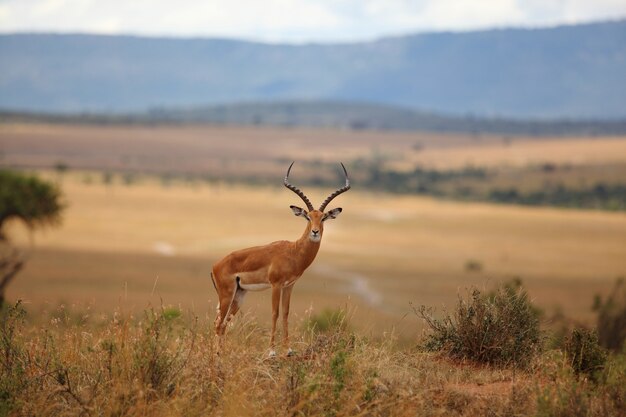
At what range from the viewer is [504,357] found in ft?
41.9

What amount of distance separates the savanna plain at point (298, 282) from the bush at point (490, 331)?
0.56ft

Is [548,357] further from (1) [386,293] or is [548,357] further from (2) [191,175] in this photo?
(2) [191,175]

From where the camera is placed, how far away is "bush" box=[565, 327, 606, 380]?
12.4m

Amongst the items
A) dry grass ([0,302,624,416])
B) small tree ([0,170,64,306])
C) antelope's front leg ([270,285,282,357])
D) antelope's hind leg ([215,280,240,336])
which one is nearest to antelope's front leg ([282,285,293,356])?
antelope's front leg ([270,285,282,357])

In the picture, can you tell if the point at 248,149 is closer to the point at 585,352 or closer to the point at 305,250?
the point at 305,250

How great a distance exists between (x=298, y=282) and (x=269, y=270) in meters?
40.5

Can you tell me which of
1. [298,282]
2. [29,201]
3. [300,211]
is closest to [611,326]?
[300,211]

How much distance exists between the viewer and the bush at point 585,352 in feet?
40.5

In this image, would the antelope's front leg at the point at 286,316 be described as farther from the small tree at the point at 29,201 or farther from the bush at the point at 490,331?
the small tree at the point at 29,201

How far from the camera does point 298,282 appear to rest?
175 feet

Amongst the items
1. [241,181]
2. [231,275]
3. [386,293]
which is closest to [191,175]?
[241,181]

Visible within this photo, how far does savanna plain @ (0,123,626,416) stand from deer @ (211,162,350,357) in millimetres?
281

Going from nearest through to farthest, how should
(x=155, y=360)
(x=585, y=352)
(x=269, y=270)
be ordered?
(x=155, y=360) < (x=585, y=352) < (x=269, y=270)

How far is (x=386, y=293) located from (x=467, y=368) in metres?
39.8
